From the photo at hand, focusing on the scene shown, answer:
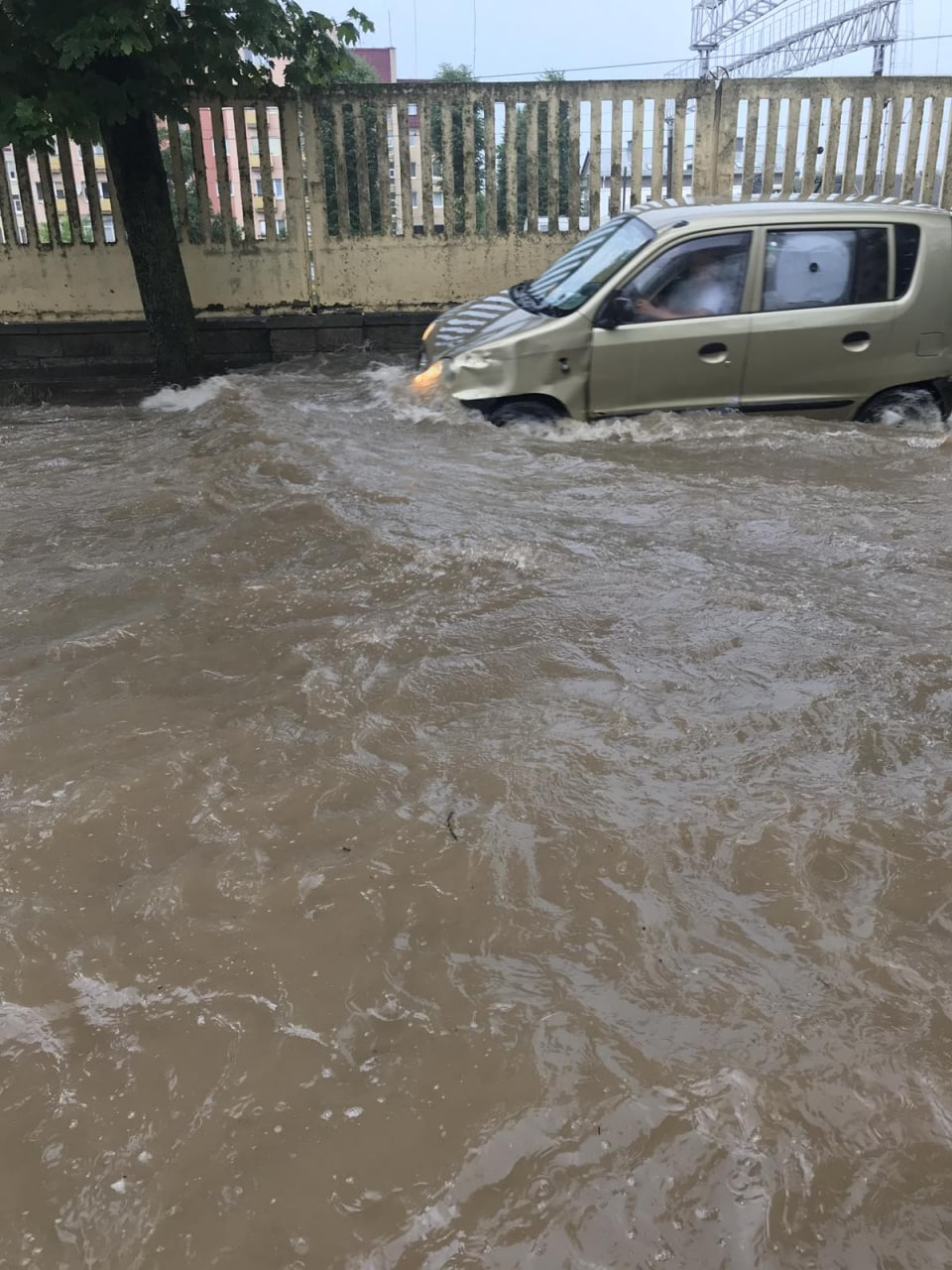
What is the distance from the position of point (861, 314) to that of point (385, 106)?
5.14 meters

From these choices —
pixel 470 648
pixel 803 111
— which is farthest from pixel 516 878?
pixel 803 111

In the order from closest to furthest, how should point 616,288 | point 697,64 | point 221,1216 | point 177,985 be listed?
point 221,1216
point 177,985
point 616,288
point 697,64

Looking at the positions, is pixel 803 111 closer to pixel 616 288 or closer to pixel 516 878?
pixel 616 288

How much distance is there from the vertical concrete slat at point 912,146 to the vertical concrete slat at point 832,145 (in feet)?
2.07

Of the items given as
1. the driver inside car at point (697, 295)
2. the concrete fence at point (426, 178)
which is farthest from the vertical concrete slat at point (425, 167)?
the driver inside car at point (697, 295)

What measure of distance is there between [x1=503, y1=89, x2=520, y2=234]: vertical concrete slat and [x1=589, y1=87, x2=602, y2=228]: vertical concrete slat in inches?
27.3

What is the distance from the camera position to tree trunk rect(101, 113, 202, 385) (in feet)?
26.1

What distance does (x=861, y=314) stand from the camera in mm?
Answer: 6148

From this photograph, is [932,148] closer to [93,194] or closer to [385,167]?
[385,167]

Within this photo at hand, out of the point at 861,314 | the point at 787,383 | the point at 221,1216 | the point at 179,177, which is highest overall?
the point at 179,177

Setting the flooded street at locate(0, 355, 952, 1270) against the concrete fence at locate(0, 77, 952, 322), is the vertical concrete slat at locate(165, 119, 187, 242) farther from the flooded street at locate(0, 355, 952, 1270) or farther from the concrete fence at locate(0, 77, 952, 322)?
the flooded street at locate(0, 355, 952, 1270)

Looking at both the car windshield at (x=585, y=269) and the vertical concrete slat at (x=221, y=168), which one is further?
the vertical concrete slat at (x=221, y=168)

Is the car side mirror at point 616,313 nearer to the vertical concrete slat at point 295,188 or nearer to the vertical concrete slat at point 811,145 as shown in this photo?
the vertical concrete slat at point 811,145

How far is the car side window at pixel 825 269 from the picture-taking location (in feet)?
19.9
